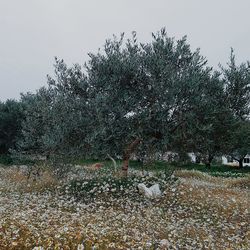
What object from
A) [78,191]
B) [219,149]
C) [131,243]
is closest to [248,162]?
[219,149]

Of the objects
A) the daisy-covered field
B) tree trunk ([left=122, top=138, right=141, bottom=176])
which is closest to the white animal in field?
the daisy-covered field

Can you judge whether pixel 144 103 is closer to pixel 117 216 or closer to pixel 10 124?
pixel 117 216

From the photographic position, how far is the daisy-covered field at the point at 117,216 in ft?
27.8

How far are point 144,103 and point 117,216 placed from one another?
21.2 feet

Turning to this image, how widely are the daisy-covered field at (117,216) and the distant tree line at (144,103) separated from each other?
75.6 inches

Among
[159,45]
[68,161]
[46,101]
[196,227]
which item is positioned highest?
[159,45]

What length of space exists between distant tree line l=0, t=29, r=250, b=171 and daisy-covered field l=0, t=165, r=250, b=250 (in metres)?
1.92

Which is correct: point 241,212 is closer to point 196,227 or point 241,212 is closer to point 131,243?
point 196,227

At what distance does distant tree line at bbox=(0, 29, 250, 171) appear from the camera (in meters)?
16.5

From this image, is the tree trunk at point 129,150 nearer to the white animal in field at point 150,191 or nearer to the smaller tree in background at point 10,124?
the white animal in field at point 150,191

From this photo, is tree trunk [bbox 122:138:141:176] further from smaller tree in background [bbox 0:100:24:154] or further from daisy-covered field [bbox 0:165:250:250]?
smaller tree in background [bbox 0:100:24:154]

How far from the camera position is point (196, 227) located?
12516 millimetres

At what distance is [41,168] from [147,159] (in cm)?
699

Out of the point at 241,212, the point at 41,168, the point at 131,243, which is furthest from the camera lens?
the point at 41,168
